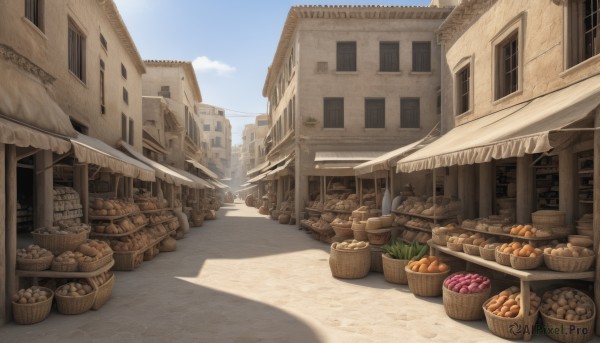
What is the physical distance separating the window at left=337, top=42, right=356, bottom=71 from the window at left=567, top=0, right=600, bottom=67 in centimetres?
1270

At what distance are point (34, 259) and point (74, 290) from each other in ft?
2.77

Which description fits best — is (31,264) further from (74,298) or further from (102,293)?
(102,293)

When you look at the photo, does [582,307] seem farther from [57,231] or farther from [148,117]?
[148,117]

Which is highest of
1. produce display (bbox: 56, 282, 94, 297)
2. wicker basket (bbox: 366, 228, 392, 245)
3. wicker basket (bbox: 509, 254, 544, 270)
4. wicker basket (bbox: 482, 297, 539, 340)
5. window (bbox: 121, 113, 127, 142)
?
window (bbox: 121, 113, 127, 142)

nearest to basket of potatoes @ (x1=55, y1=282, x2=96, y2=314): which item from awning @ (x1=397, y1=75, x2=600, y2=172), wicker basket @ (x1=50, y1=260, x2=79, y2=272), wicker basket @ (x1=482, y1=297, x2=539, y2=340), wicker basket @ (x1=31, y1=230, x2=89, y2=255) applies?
wicker basket @ (x1=50, y1=260, x2=79, y2=272)

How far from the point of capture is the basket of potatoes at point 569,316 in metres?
5.15

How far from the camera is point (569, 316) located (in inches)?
206

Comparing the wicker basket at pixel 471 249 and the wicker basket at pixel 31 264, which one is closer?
the wicker basket at pixel 31 264

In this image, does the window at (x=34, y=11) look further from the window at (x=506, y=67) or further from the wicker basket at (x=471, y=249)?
the window at (x=506, y=67)

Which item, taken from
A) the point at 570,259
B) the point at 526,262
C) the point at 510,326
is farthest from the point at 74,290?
the point at 570,259

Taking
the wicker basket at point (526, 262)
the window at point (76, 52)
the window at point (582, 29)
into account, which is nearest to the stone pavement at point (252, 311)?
the wicker basket at point (526, 262)

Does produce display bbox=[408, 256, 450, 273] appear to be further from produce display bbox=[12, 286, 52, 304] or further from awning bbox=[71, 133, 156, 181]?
awning bbox=[71, 133, 156, 181]

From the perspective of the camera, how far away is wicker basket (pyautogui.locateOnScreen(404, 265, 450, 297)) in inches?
288

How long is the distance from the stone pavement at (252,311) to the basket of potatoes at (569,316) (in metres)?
0.26
